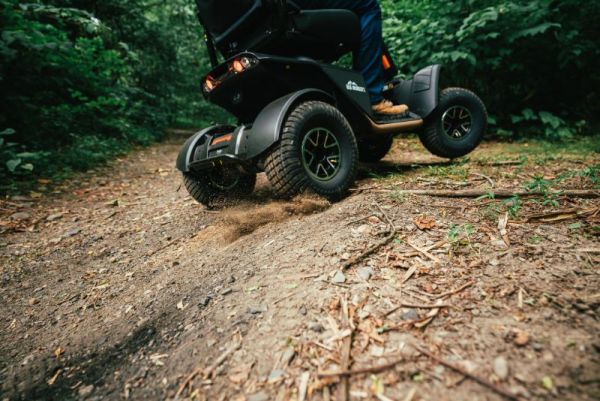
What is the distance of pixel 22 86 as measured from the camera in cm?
470

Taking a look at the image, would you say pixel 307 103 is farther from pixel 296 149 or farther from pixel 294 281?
pixel 294 281

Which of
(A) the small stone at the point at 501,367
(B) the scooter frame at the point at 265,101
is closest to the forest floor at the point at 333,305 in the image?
(A) the small stone at the point at 501,367

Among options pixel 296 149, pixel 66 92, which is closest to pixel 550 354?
pixel 296 149

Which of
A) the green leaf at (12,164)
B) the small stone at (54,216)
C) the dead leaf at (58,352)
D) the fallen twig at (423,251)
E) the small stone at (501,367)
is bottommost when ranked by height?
the small stone at (501,367)

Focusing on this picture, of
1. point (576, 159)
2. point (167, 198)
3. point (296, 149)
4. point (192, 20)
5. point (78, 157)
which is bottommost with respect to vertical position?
point (576, 159)

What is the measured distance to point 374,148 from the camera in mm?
4301

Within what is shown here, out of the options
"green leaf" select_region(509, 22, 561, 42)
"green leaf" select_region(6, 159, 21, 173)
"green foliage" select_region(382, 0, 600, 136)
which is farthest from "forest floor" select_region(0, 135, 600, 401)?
"green foliage" select_region(382, 0, 600, 136)

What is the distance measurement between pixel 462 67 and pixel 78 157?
717 centimetres

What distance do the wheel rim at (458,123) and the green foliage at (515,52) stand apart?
2.12 meters

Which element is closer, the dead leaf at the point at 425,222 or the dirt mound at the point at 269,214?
the dead leaf at the point at 425,222

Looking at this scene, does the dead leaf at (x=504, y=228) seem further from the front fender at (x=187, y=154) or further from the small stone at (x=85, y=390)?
the front fender at (x=187, y=154)

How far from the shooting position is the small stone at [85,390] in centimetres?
121

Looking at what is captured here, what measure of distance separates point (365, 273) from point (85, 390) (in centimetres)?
127

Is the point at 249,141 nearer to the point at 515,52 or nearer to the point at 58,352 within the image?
the point at 58,352
